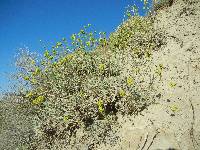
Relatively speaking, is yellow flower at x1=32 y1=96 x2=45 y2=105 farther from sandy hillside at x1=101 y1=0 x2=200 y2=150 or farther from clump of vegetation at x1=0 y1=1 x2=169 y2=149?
sandy hillside at x1=101 y1=0 x2=200 y2=150

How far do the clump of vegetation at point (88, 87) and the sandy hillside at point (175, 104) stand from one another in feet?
0.81

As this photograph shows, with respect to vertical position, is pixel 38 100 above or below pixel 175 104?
above

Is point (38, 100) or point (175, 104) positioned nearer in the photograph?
point (175, 104)

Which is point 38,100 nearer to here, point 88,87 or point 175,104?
point 88,87

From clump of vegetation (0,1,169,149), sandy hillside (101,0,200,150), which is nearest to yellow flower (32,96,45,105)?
clump of vegetation (0,1,169,149)

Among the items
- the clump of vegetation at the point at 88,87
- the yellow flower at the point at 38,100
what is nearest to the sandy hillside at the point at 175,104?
the clump of vegetation at the point at 88,87

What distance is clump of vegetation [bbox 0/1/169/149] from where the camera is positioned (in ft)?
18.2

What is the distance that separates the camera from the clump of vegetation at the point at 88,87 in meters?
5.55

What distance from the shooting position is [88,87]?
5996 millimetres

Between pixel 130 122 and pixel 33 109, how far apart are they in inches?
97.2

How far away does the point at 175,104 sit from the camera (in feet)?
17.0

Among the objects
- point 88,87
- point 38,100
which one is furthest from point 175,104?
point 38,100

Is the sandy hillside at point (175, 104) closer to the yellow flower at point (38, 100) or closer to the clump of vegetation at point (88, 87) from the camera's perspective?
the clump of vegetation at point (88, 87)

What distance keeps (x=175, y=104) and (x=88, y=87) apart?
180 cm
